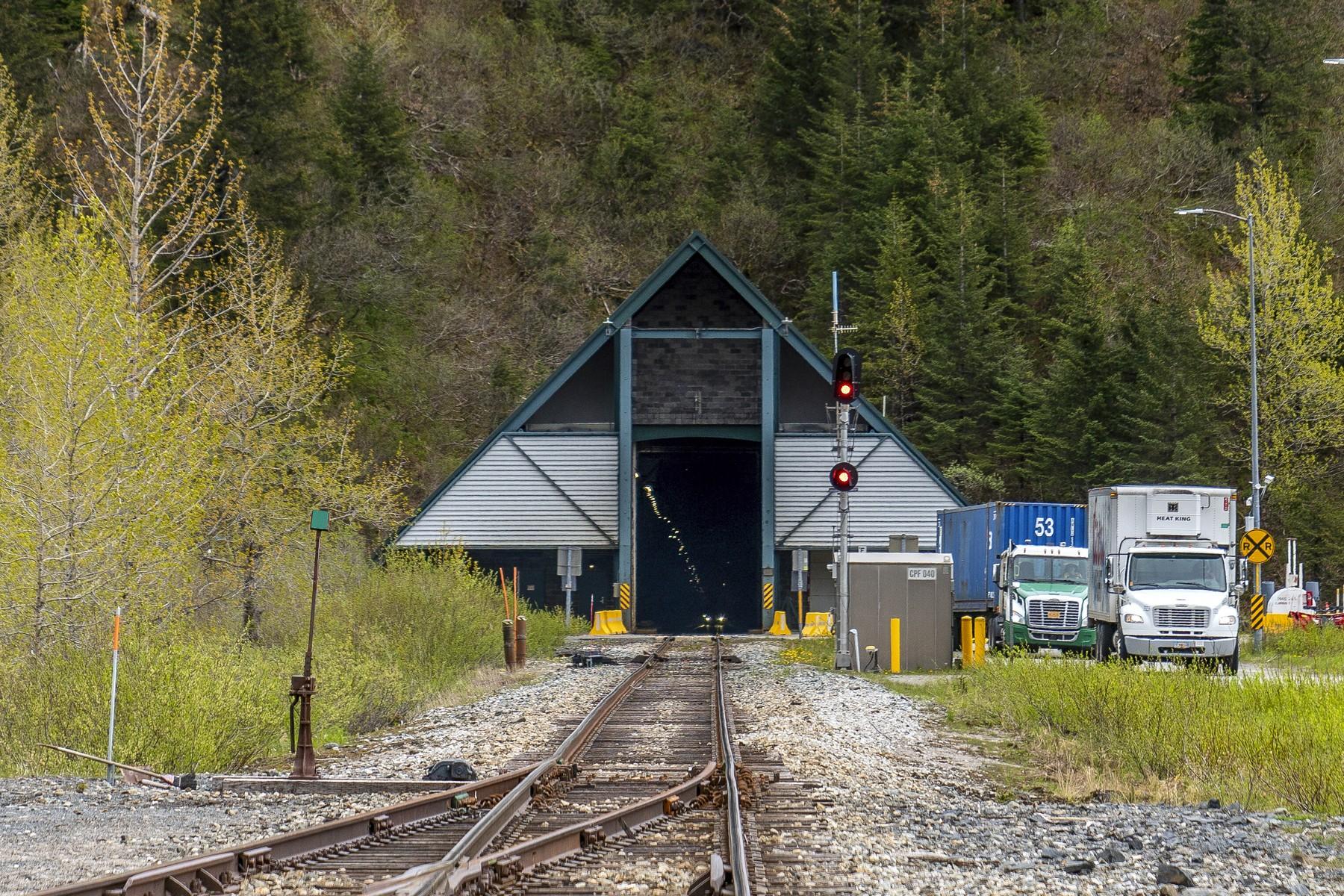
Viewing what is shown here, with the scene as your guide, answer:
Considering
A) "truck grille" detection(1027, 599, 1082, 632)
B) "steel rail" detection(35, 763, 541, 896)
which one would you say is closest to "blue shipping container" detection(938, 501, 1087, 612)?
"truck grille" detection(1027, 599, 1082, 632)

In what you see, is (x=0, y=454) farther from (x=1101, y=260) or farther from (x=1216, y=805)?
(x=1101, y=260)

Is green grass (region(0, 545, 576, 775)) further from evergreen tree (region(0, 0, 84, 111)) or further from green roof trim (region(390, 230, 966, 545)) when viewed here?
evergreen tree (region(0, 0, 84, 111))

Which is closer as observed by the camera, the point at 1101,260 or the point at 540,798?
the point at 540,798

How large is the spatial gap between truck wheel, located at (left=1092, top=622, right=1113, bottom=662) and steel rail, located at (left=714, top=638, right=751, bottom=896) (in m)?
12.9

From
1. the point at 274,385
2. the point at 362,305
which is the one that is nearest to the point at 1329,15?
the point at 362,305

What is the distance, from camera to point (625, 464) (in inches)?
1983

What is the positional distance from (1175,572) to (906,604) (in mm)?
5390

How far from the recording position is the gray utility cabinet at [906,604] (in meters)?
31.0

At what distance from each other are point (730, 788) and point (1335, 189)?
6672cm

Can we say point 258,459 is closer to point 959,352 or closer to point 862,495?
point 862,495

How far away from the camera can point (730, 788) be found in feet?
41.3

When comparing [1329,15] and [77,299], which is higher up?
[1329,15]

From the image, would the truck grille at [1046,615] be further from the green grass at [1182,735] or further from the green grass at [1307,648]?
the green grass at [1182,735]

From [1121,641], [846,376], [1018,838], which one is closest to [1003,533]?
[1121,641]
